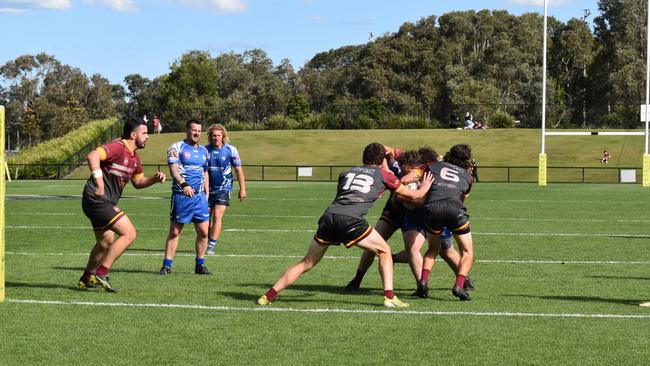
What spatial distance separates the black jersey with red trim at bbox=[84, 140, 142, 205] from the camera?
10609 millimetres

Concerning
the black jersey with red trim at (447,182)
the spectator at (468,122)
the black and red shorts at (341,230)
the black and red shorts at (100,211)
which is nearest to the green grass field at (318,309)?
the black and red shorts at (341,230)

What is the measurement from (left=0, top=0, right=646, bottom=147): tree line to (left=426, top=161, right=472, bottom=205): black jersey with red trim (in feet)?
223

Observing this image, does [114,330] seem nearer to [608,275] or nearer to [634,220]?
[608,275]

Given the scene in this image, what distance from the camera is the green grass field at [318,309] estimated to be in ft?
24.8

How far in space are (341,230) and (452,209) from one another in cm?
122

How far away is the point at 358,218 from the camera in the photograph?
31.2ft

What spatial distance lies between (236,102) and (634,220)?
3240 inches

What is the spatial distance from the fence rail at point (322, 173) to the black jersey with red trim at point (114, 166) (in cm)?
4279

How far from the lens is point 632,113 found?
249ft

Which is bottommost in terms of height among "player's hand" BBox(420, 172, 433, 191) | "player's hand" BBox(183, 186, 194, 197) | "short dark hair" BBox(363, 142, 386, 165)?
"player's hand" BBox(183, 186, 194, 197)

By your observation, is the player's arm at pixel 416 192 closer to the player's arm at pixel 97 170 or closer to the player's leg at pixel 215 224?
the player's arm at pixel 97 170

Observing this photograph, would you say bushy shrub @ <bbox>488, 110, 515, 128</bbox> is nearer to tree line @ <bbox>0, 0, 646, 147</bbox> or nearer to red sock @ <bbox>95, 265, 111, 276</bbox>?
tree line @ <bbox>0, 0, 646, 147</bbox>

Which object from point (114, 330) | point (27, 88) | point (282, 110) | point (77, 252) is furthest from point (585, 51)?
point (114, 330)

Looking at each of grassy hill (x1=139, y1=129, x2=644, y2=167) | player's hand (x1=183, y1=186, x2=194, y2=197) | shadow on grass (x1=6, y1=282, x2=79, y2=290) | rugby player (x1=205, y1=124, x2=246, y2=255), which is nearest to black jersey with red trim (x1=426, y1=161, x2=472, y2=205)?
player's hand (x1=183, y1=186, x2=194, y2=197)
